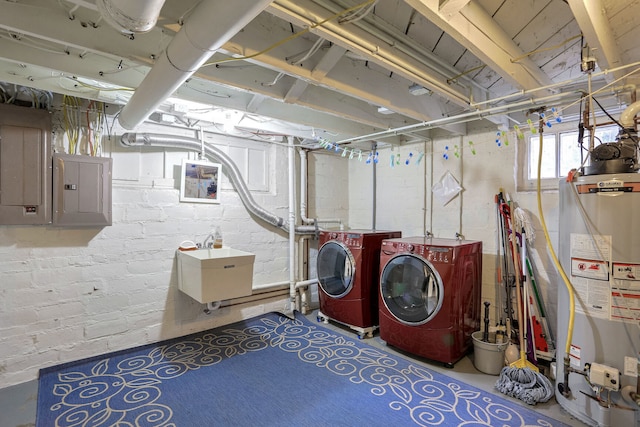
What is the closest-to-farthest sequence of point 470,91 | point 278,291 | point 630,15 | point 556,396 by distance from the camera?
1. point 630,15
2. point 556,396
3. point 470,91
4. point 278,291

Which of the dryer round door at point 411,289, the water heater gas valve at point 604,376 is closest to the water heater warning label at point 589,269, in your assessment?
the water heater gas valve at point 604,376

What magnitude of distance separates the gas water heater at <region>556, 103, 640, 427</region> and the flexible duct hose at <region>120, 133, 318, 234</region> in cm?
263

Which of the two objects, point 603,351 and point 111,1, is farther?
point 603,351

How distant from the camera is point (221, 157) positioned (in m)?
3.25

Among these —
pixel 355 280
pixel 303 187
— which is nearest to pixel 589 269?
pixel 355 280

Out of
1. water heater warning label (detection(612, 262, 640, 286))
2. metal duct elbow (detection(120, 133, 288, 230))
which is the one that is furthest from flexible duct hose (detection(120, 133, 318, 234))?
water heater warning label (detection(612, 262, 640, 286))

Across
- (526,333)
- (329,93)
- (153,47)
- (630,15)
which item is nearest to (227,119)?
(329,93)

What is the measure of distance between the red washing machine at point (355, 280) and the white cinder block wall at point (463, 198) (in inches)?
19.1

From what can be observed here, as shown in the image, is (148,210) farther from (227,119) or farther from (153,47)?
(153,47)

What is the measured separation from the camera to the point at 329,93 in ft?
7.97

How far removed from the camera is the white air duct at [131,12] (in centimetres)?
93

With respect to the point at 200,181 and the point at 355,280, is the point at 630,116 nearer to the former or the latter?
the point at 355,280

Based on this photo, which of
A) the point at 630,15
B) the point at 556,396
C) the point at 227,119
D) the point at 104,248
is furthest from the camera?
the point at 227,119

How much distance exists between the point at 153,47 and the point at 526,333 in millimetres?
3283
